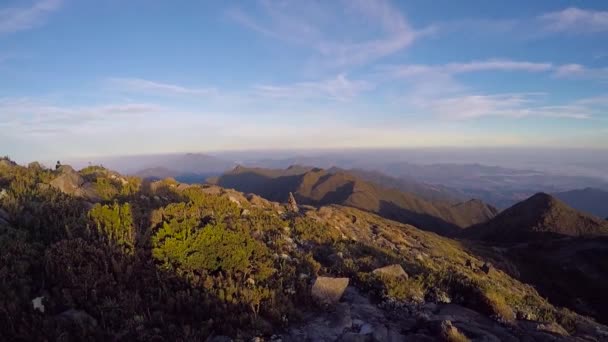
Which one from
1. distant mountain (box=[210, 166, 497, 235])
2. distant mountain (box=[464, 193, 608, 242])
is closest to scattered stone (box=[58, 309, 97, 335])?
distant mountain (box=[464, 193, 608, 242])

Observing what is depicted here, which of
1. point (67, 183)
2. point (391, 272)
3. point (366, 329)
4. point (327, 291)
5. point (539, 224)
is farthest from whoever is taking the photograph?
point (539, 224)

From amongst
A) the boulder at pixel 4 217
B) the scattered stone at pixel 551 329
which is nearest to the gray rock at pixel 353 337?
the scattered stone at pixel 551 329

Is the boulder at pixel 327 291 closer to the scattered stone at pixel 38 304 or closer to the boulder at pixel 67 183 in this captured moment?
the scattered stone at pixel 38 304

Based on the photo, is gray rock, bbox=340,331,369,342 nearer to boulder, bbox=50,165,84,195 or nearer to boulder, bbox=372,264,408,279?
boulder, bbox=372,264,408,279

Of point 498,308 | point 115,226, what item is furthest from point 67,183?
point 498,308

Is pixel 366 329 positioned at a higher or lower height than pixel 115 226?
lower

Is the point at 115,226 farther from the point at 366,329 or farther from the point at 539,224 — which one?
the point at 539,224

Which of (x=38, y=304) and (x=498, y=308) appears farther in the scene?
(x=498, y=308)
